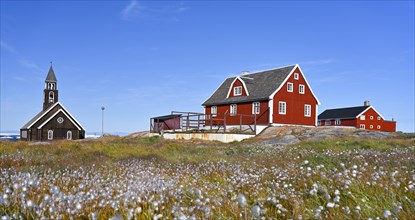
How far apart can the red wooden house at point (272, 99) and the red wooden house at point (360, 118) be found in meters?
27.6

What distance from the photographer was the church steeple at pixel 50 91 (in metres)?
61.9

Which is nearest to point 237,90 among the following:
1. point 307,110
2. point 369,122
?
point 307,110

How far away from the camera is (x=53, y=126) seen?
56469 mm

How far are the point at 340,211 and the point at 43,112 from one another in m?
62.4

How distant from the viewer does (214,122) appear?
44.2 m

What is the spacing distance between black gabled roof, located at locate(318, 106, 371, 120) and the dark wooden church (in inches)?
1974

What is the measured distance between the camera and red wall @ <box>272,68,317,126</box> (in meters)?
39.4

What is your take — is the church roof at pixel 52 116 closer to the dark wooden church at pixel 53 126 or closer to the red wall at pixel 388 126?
the dark wooden church at pixel 53 126

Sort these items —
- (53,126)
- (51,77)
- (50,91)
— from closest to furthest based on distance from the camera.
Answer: (53,126), (50,91), (51,77)

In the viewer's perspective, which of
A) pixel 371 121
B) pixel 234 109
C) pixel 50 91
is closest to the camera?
pixel 234 109

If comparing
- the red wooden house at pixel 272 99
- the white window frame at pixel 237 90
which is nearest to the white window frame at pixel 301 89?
the red wooden house at pixel 272 99

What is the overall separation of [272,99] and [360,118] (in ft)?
118

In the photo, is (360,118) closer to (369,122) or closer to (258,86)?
(369,122)

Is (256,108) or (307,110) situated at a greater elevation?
(256,108)
